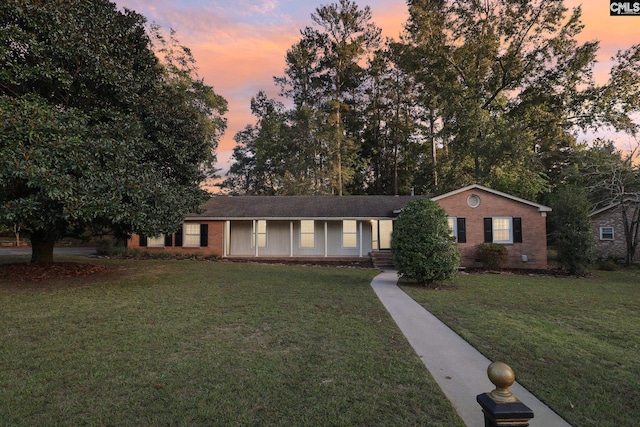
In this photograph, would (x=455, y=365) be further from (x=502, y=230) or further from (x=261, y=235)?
(x=261, y=235)

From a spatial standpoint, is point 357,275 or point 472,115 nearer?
point 357,275

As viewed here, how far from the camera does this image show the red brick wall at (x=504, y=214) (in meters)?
16.4

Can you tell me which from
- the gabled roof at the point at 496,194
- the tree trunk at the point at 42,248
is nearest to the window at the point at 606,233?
the gabled roof at the point at 496,194

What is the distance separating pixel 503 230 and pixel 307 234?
33.1 ft

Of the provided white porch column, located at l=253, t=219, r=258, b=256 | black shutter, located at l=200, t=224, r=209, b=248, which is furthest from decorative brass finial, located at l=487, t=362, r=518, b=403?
black shutter, located at l=200, t=224, r=209, b=248

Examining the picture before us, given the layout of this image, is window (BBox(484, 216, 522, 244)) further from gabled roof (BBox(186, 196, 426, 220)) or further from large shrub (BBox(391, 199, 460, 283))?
large shrub (BBox(391, 199, 460, 283))

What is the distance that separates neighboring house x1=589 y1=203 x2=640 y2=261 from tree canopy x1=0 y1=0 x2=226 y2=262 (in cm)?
2387

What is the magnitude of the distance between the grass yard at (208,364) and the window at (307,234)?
11383 mm

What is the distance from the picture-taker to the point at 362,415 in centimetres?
319

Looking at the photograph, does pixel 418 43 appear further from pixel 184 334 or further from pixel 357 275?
pixel 184 334

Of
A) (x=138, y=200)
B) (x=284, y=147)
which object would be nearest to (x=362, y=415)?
(x=138, y=200)

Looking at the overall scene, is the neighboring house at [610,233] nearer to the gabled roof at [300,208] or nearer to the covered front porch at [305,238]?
the gabled roof at [300,208]

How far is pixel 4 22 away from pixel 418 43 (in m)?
23.7

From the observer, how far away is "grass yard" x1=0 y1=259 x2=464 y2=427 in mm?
3199
